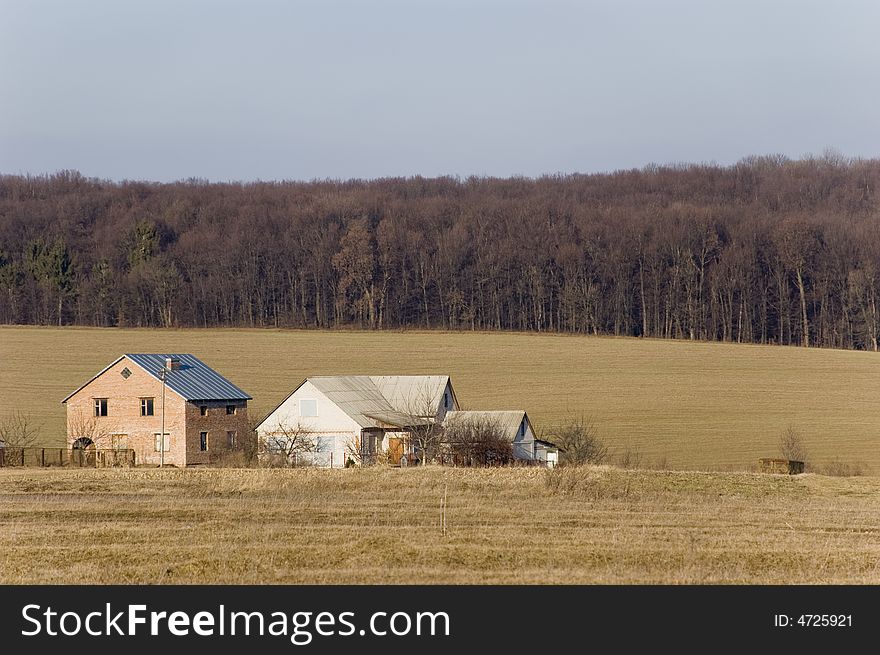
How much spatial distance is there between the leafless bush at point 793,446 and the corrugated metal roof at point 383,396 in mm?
17611

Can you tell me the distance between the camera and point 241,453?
5628 centimetres

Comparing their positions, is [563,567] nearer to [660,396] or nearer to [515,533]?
[515,533]

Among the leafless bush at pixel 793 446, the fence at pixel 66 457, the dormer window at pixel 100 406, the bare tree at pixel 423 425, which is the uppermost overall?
the dormer window at pixel 100 406

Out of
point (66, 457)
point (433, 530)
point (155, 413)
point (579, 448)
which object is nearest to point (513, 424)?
point (579, 448)

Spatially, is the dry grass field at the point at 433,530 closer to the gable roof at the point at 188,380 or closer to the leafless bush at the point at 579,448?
the leafless bush at the point at 579,448

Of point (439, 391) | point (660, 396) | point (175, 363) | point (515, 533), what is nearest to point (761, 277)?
point (660, 396)

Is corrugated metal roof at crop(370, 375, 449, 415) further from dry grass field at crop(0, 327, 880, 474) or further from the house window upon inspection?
dry grass field at crop(0, 327, 880, 474)

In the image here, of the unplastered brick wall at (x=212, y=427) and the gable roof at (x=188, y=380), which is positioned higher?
the gable roof at (x=188, y=380)

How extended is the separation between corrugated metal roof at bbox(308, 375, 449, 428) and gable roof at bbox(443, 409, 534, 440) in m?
2.38

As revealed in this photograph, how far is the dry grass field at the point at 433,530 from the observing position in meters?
18.1

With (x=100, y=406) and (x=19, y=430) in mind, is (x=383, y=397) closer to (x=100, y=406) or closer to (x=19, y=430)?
(x=100, y=406)

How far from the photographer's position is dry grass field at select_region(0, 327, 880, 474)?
2569 inches

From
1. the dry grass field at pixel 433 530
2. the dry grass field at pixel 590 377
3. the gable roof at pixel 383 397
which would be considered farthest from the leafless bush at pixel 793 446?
the dry grass field at pixel 433 530

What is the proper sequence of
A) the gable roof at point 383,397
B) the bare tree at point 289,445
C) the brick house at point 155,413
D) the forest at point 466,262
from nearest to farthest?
the bare tree at point 289,445 → the gable roof at point 383,397 → the brick house at point 155,413 → the forest at point 466,262
